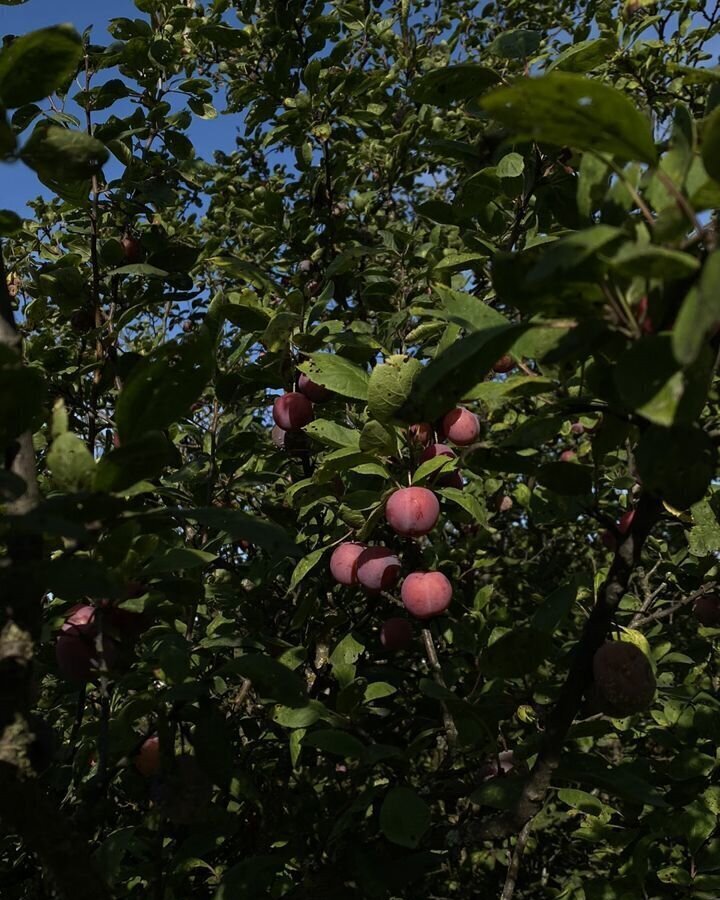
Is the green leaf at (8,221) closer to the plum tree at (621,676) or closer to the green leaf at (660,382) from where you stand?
the green leaf at (660,382)

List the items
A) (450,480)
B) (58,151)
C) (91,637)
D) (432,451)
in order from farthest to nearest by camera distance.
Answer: (450,480), (432,451), (91,637), (58,151)

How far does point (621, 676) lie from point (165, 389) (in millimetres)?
620

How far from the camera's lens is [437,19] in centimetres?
399

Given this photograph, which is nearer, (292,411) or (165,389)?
(165,389)

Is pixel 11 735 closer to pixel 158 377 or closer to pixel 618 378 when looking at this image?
pixel 158 377

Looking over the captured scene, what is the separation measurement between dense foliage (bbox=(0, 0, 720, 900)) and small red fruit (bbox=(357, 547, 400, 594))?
0.01 metres

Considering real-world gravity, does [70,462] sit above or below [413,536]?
above

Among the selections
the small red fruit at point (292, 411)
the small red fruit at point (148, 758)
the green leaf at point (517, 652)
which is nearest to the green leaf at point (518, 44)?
the small red fruit at point (292, 411)

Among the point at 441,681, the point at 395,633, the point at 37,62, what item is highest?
the point at 37,62

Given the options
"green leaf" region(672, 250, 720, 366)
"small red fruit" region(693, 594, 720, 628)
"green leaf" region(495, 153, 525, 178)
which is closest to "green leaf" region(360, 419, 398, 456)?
"green leaf" region(495, 153, 525, 178)

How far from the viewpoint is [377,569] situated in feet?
4.65

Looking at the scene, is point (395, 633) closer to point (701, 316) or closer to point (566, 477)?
point (566, 477)

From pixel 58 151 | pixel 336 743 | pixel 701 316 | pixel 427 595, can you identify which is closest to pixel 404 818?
pixel 336 743

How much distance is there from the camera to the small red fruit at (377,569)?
1417 mm
